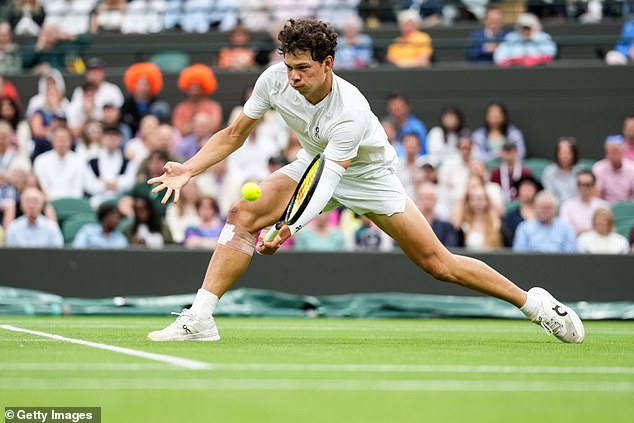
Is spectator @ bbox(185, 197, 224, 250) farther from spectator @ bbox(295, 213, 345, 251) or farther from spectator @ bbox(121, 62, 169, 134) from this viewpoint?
spectator @ bbox(121, 62, 169, 134)

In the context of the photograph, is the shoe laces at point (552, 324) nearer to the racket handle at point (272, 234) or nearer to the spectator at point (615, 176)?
the racket handle at point (272, 234)

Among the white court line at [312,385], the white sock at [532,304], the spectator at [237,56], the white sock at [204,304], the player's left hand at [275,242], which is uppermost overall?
the spectator at [237,56]

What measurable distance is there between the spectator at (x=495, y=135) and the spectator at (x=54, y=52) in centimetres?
682

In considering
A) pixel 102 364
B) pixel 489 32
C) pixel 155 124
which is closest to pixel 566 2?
pixel 489 32

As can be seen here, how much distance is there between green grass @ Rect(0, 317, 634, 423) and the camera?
4.70 meters

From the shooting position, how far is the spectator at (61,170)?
1509cm

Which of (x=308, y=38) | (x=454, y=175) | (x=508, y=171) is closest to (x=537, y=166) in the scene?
(x=508, y=171)

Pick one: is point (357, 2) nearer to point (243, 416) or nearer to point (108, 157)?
point (108, 157)

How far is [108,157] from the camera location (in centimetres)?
1527

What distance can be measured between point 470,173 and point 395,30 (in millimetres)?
5180

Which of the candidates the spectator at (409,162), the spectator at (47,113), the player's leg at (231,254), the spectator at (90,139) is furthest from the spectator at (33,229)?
the player's leg at (231,254)

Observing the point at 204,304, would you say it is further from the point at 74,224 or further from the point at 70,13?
the point at 70,13

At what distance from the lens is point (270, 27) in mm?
19141

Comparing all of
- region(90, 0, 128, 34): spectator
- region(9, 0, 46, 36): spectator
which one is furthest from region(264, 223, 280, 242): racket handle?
region(9, 0, 46, 36): spectator
